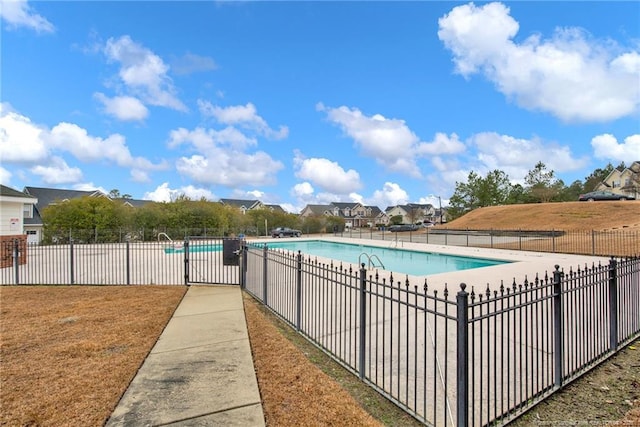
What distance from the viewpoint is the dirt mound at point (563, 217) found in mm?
30641

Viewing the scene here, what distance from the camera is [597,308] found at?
16.0ft

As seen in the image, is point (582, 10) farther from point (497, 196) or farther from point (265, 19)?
point (497, 196)

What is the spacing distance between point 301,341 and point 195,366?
5.30ft

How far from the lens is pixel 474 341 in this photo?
4.11 metres

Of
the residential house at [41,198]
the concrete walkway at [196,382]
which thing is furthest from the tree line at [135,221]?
the concrete walkway at [196,382]

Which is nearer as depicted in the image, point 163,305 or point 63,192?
point 163,305

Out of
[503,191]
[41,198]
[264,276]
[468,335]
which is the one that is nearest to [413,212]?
[503,191]

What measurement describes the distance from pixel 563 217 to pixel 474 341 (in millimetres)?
39217

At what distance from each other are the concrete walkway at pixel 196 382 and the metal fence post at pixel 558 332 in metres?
3.11

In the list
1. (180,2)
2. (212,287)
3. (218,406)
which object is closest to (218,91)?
(180,2)

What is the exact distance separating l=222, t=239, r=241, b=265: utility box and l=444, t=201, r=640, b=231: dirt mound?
30.4 metres

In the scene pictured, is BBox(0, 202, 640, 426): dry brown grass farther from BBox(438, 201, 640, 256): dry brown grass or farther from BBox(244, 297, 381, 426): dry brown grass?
BBox(438, 201, 640, 256): dry brown grass

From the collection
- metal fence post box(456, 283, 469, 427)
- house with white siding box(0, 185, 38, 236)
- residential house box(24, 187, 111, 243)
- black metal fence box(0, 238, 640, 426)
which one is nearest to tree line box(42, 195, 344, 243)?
residential house box(24, 187, 111, 243)

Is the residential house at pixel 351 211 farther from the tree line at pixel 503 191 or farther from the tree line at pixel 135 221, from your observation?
the tree line at pixel 135 221
